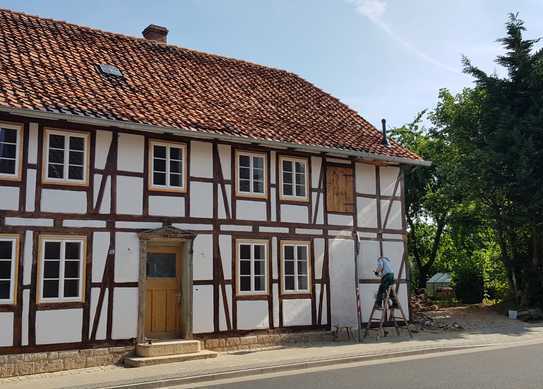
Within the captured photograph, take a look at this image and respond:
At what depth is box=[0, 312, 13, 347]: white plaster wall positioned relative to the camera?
1216 centimetres

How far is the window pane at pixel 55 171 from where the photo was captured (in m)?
13.3

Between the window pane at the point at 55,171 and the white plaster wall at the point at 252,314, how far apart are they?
17.7 ft

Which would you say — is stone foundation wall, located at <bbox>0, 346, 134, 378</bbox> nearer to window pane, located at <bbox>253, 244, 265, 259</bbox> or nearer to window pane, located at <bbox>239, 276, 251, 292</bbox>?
window pane, located at <bbox>239, 276, 251, 292</bbox>

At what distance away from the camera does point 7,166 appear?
1277 centimetres

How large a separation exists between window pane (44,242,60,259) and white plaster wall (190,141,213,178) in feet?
12.3

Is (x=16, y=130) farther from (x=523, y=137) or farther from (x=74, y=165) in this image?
(x=523, y=137)

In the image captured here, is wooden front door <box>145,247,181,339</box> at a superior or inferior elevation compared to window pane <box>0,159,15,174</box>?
inferior

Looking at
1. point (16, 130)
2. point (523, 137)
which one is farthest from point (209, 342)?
point (523, 137)

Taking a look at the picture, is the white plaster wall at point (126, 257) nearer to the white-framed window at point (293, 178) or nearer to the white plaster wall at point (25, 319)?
the white plaster wall at point (25, 319)

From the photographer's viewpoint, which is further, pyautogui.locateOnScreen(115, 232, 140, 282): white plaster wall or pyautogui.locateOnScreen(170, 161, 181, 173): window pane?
pyautogui.locateOnScreen(170, 161, 181, 173): window pane

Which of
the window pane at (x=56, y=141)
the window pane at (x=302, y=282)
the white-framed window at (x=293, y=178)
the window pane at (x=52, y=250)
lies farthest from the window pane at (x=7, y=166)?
the window pane at (x=302, y=282)

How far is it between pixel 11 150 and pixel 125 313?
4.32 metres

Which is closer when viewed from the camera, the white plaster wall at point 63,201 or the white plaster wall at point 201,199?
the white plaster wall at point 63,201

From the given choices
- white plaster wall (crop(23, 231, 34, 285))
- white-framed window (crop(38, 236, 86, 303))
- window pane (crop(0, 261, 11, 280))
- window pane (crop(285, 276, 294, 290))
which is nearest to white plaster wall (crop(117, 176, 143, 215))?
white-framed window (crop(38, 236, 86, 303))
